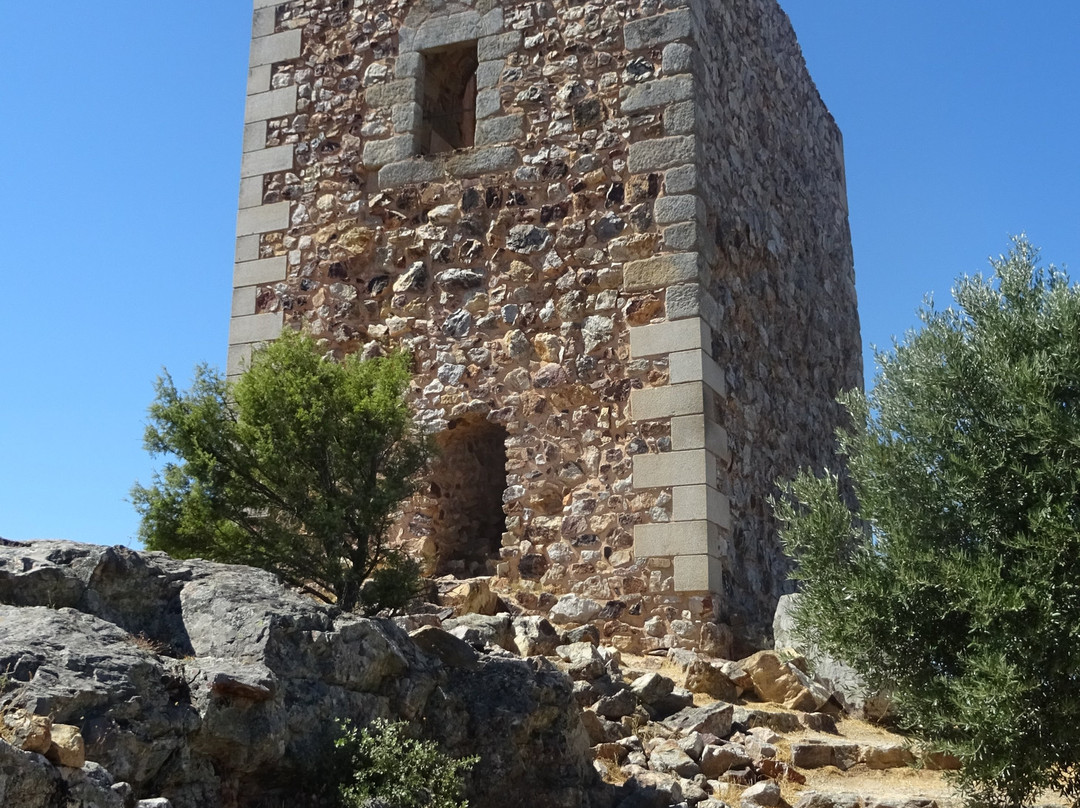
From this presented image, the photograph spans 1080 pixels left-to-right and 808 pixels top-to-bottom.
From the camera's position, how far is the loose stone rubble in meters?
4.23

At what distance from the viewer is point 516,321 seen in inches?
422

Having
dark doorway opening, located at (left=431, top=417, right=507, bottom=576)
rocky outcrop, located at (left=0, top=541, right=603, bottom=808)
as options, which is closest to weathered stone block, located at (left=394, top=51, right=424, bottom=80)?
dark doorway opening, located at (left=431, top=417, right=507, bottom=576)

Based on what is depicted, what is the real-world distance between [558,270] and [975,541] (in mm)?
5150

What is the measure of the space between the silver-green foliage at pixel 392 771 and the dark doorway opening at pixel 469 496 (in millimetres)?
5133

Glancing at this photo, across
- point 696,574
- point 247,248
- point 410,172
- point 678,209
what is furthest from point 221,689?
point 247,248

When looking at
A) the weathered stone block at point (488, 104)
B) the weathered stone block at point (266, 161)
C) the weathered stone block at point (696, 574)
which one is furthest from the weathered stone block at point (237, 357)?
the weathered stone block at point (696, 574)

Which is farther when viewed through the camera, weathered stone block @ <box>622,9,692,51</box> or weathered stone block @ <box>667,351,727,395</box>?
weathered stone block @ <box>622,9,692,51</box>

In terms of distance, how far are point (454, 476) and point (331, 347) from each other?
1.72 m

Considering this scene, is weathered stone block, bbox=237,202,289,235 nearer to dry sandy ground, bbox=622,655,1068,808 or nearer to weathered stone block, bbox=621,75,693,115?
weathered stone block, bbox=621,75,693,115

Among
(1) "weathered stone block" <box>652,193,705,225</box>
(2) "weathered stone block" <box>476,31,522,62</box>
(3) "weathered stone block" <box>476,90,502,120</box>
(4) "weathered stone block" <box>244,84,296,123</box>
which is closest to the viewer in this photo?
(1) "weathered stone block" <box>652,193,705,225</box>

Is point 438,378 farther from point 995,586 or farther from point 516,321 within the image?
point 995,586

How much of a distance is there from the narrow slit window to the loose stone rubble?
5.87 meters

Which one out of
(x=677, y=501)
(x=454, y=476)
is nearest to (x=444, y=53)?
(x=454, y=476)

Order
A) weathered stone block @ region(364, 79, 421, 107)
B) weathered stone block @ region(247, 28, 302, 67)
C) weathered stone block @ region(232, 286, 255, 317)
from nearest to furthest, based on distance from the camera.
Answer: weathered stone block @ region(364, 79, 421, 107) → weathered stone block @ region(232, 286, 255, 317) → weathered stone block @ region(247, 28, 302, 67)
